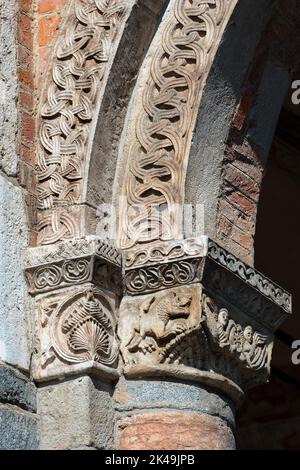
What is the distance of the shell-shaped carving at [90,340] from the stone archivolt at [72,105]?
30cm

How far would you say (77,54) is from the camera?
198 inches

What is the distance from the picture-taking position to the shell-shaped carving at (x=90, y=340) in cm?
463

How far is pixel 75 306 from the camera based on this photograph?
4695mm

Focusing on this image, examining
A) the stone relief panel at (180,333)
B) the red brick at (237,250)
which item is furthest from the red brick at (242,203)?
the stone relief panel at (180,333)

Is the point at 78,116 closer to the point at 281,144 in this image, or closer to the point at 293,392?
the point at 281,144

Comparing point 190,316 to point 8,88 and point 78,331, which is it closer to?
point 78,331

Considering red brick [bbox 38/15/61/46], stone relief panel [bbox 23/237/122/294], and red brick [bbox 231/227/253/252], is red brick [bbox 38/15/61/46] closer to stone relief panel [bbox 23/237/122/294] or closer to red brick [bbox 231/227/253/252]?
stone relief panel [bbox 23/237/122/294]

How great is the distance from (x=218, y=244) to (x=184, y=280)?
5.7 inches

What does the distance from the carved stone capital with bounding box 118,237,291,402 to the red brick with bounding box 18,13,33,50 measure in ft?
2.51

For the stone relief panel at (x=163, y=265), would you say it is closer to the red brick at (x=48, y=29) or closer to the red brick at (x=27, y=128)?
the red brick at (x=27, y=128)

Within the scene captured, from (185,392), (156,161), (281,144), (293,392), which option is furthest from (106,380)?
(293,392)

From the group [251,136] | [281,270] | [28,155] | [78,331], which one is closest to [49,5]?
[28,155]

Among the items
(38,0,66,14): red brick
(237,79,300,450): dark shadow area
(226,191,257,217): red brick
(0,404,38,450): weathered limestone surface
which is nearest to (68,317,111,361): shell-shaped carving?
(0,404,38,450): weathered limestone surface

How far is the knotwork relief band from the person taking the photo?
15.9ft
